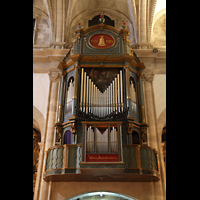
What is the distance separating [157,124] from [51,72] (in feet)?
21.6

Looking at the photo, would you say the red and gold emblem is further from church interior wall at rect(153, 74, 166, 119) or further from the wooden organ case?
church interior wall at rect(153, 74, 166, 119)

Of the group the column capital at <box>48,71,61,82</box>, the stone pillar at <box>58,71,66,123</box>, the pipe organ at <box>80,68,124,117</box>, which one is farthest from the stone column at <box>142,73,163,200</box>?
the column capital at <box>48,71,61,82</box>

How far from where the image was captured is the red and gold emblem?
1389cm

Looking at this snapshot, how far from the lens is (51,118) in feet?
46.0

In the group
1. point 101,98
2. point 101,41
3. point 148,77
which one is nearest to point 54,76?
point 101,41

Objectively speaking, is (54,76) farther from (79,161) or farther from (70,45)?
(79,161)

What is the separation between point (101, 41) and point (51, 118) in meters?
4.83

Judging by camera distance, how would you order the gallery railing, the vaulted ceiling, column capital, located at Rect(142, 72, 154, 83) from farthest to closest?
1. the vaulted ceiling
2. column capital, located at Rect(142, 72, 154, 83)
3. the gallery railing

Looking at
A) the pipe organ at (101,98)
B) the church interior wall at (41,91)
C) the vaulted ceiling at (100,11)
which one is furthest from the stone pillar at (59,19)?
the pipe organ at (101,98)

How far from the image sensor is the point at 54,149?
11.4 metres
